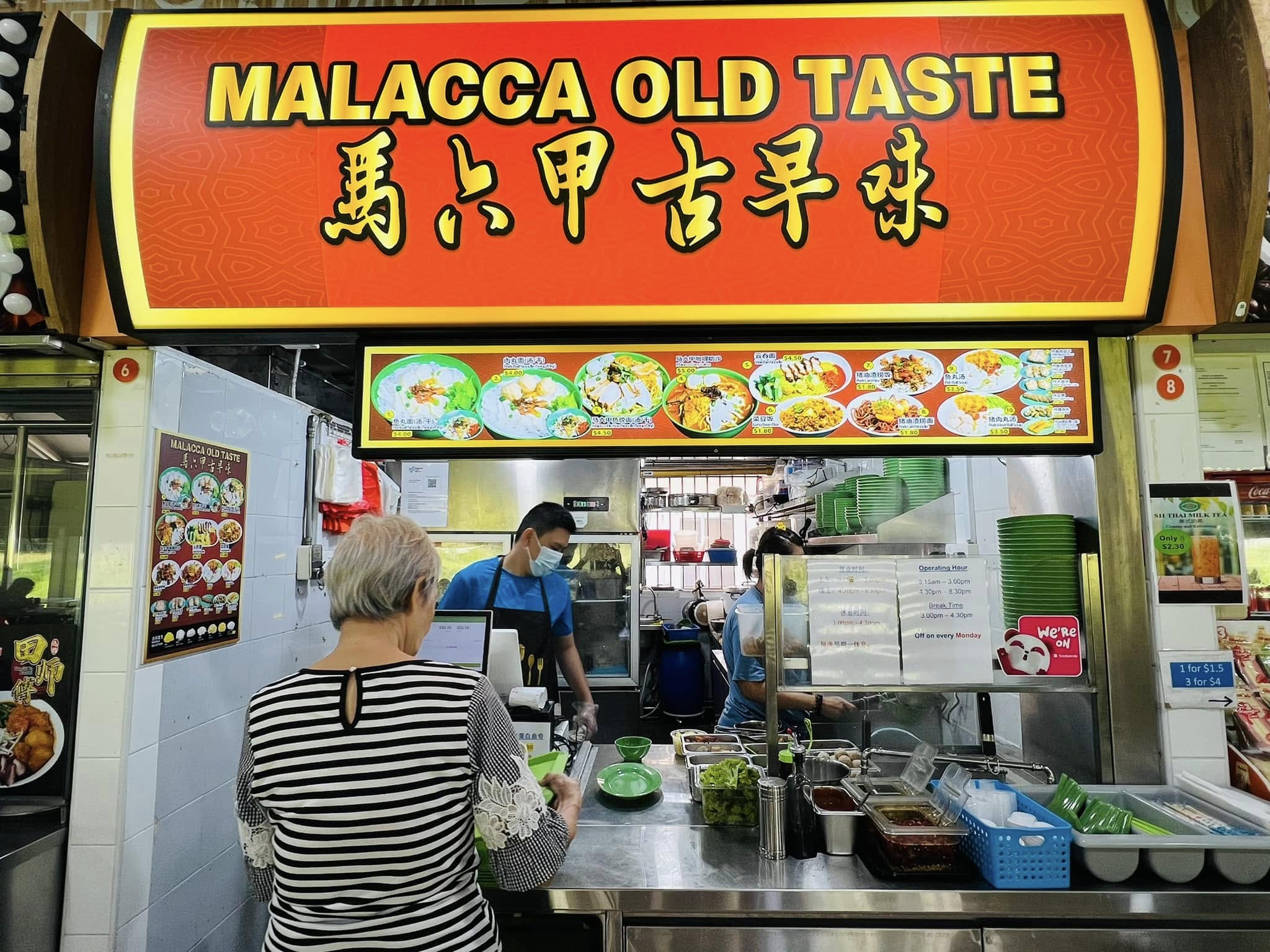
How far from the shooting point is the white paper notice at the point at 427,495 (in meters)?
5.89

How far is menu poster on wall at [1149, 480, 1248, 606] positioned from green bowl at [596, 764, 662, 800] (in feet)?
6.35

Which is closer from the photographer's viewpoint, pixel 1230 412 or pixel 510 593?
pixel 1230 412

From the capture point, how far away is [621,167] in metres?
2.36

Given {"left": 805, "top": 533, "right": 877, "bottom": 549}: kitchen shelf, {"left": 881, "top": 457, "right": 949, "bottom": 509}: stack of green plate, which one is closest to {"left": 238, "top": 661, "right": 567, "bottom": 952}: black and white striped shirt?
{"left": 881, "top": 457, "right": 949, "bottom": 509}: stack of green plate

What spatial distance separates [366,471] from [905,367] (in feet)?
12.1

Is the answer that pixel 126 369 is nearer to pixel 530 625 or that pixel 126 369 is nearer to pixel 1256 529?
pixel 530 625

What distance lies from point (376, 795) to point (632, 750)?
1527mm

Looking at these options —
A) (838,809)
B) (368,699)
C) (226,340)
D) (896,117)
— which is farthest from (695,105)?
(838,809)

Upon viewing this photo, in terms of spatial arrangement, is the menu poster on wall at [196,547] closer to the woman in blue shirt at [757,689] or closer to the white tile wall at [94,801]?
the white tile wall at [94,801]

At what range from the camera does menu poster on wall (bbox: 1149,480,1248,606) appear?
239 centimetres

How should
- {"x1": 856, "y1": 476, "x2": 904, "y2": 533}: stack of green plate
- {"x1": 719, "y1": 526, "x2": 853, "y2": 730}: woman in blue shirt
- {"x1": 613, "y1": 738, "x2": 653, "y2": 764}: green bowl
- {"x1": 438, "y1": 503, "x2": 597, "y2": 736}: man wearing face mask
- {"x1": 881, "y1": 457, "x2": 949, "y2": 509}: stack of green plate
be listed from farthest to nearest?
{"x1": 856, "y1": 476, "x2": 904, "y2": 533}: stack of green plate
{"x1": 881, "y1": 457, "x2": 949, "y2": 509}: stack of green plate
{"x1": 438, "y1": 503, "x2": 597, "y2": 736}: man wearing face mask
{"x1": 719, "y1": 526, "x2": 853, "y2": 730}: woman in blue shirt
{"x1": 613, "y1": 738, "x2": 653, "y2": 764}: green bowl

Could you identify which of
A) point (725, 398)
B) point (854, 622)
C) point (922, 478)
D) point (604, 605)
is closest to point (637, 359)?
point (725, 398)

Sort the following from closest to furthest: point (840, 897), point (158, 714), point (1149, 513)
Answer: point (840, 897)
point (1149, 513)
point (158, 714)

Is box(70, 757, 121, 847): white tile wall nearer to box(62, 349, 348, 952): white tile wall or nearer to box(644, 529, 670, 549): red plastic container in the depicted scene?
box(62, 349, 348, 952): white tile wall
